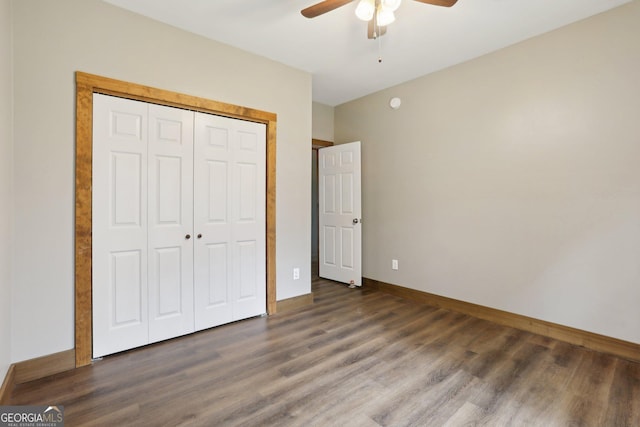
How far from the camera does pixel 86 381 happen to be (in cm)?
199

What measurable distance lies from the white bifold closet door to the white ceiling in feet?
2.54

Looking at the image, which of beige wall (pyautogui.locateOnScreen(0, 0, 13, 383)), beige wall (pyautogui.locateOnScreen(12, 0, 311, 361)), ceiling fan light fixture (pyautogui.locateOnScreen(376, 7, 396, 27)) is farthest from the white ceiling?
beige wall (pyautogui.locateOnScreen(0, 0, 13, 383))

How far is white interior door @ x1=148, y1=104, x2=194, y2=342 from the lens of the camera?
250cm

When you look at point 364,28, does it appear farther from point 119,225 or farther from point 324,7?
point 119,225

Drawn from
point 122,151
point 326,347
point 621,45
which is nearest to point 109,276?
point 122,151

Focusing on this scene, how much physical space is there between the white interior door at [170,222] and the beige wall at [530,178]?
101 inches

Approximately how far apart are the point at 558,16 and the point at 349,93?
238 cm

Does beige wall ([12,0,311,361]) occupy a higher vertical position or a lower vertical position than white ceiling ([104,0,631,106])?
lower

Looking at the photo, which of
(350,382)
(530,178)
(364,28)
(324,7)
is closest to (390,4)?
(324,7)

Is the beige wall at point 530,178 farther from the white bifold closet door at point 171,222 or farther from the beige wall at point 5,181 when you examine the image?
the beige wall at point 5,181

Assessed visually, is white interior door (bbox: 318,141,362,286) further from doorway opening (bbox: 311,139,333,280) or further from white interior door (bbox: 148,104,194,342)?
white interior door (bbox: 148,104,194,342)

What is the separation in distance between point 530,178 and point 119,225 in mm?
3681

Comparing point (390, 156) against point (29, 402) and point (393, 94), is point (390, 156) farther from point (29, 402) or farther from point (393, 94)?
point (29, 402)

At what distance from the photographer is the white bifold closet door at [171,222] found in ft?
7.52
